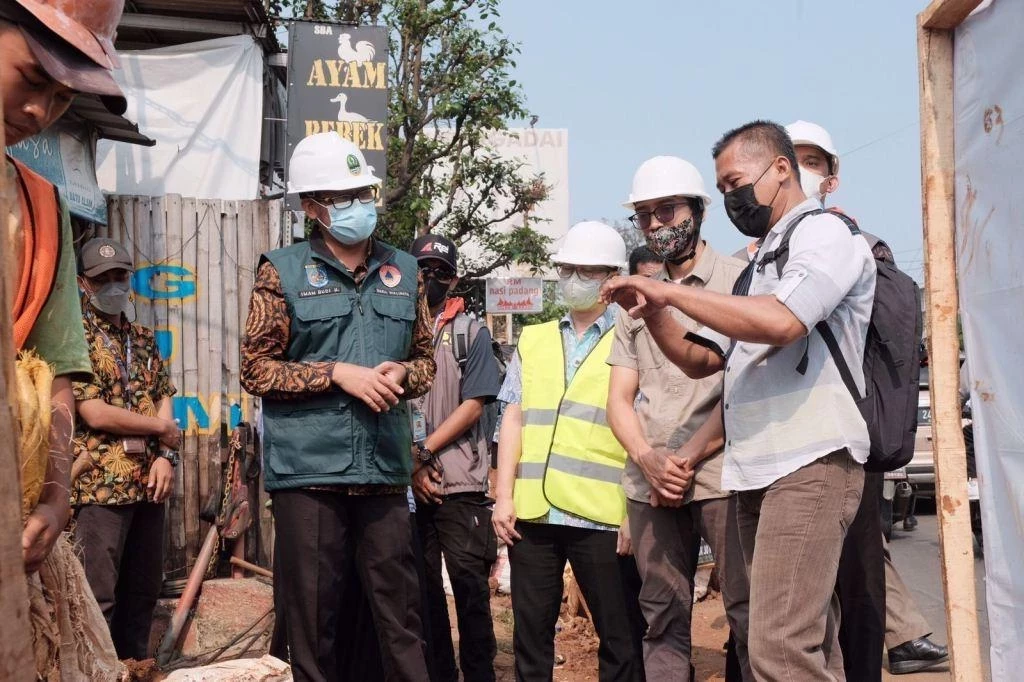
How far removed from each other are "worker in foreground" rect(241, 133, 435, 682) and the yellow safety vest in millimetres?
674

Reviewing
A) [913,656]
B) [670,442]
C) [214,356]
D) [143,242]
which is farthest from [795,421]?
Result: [143,242]

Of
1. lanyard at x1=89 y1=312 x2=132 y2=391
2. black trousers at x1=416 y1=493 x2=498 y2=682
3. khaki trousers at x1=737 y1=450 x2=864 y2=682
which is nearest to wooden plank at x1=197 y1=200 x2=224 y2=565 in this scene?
lanyard at x1=89 y1=312 x2=132 y2=391

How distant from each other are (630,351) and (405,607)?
4.70 ft

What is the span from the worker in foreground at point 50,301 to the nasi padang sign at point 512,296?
16245 millimetres

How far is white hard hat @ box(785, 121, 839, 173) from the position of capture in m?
5.03

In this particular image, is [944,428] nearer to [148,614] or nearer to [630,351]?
[630,351]

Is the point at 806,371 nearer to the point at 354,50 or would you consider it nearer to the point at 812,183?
the point at 812,183

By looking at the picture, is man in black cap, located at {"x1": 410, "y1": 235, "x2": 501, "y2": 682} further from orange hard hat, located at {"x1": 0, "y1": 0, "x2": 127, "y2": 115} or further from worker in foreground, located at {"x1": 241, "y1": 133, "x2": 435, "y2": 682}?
orange hard hat, located at {"x1": 0, "y1": 0, "x2": 127, "y2": 115}

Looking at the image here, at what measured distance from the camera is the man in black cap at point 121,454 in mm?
5234

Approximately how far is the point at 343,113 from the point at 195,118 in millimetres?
1666

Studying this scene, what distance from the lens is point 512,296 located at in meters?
18.7

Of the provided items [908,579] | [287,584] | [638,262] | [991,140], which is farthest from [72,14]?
[908,579]

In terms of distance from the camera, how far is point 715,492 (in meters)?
4.25

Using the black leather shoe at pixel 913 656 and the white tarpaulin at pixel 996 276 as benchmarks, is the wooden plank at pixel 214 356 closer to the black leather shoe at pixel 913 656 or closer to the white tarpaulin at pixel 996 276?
the black leather shoe at pixel 913 656
